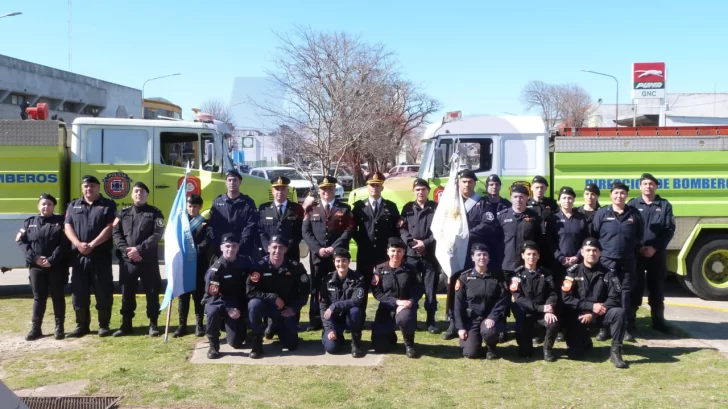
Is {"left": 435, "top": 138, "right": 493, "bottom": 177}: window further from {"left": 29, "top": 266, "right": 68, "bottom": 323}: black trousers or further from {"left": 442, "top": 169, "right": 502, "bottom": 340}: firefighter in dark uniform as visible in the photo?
{"left": 29, "top": 266, "right": 68, "bottom": 323}: black trousers

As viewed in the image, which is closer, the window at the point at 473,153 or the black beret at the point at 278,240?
the black beret at the point at 278,240

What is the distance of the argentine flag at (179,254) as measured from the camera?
23.8 ft

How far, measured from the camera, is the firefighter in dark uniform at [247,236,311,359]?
22.9 feet

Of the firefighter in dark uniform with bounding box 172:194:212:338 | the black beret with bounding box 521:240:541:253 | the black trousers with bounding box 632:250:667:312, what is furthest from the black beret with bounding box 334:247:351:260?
the black trousers with bounding box 632:250:667:312

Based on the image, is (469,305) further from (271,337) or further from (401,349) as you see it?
(271,337)

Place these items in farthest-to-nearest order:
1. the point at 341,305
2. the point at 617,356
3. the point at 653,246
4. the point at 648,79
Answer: the point at 648,79, the point at 653,246, the point at 341,305, the point at 617,356

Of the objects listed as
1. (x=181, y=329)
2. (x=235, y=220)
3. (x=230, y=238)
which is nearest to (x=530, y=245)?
(x=230, y=238)

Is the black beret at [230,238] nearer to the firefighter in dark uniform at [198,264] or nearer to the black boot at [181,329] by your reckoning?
the firefighter in dark uniform at [198,264]

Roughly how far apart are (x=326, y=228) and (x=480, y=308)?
6.46 ft

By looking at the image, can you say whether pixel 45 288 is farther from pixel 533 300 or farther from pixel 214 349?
pixel 533 300

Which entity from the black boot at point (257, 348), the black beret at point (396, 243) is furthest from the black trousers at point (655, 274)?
the black boot at point (257, 348)

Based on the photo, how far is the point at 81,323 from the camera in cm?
762

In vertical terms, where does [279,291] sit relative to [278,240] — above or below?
below

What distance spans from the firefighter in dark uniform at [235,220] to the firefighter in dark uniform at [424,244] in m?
1.71
